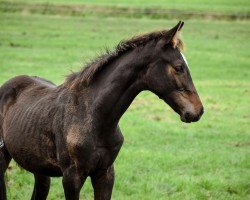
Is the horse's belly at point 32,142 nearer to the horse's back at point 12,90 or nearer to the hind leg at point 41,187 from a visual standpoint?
the horse's back at point 12,90

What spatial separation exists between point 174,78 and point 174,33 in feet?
1.41

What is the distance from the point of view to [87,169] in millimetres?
5609

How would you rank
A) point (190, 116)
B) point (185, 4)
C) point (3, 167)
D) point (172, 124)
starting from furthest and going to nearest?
point (185, 4) < point (172, 124) < point (3, 167) < point (190, 116)

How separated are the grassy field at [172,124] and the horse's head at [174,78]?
1167mm

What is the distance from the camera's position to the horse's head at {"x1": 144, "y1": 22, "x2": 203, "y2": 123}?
531cm

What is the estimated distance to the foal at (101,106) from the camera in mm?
5395

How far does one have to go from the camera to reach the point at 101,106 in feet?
18.7

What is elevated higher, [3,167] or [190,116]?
[190,116]

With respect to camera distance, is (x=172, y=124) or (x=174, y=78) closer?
(x=174, y=78)

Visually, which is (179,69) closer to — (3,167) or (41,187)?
(41,187)

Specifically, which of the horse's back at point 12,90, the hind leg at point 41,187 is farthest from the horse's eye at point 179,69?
the hind leg at point 41,187

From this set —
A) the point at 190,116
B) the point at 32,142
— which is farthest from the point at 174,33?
the point at 32,142

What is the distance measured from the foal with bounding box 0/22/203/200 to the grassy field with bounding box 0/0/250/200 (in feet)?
2.10

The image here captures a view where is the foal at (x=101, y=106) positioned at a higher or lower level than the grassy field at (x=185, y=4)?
higher
